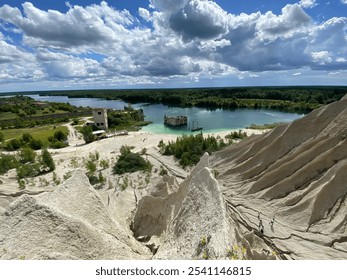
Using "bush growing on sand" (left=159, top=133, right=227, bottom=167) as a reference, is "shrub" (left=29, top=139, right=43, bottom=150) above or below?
below

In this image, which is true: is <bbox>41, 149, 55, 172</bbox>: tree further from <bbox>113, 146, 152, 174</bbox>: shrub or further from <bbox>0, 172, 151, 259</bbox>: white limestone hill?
<bbox>0, 172, 151, 259</bbox>: white limestone hill

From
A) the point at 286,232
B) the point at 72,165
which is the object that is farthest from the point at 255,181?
the point at 72,165

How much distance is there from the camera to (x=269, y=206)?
1658 cm

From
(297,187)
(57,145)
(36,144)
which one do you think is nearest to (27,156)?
(57,145)

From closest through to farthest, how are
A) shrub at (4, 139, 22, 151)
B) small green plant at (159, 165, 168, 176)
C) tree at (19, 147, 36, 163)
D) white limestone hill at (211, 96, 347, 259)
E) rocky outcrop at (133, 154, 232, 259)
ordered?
rocky outcrop at (133, 154, 232, 259) → white limestone hill at (211, 96, 347, 259) → small green plant at (159, 165, 168, 176) → tree at (19, 147, 36, 163) → shrub at (4, 139, 22, 151)

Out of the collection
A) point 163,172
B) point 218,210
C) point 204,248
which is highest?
point 218,210

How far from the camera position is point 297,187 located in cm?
1677

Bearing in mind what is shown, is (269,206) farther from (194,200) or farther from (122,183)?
(122,183)

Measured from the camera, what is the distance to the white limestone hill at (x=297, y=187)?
1317cm

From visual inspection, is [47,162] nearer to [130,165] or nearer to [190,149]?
[130,165]

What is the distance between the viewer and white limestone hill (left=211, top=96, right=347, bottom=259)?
13172mm

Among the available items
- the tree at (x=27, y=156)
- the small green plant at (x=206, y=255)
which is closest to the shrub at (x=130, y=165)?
the tree at (x=27, y=156)

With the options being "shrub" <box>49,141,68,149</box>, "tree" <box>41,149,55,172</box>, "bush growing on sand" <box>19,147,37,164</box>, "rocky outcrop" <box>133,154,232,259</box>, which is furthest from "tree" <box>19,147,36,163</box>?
"rocky outcrop" <box>133,154,232,259</box>

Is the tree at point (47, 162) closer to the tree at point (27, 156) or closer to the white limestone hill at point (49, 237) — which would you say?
the tree at point (27, 156)
